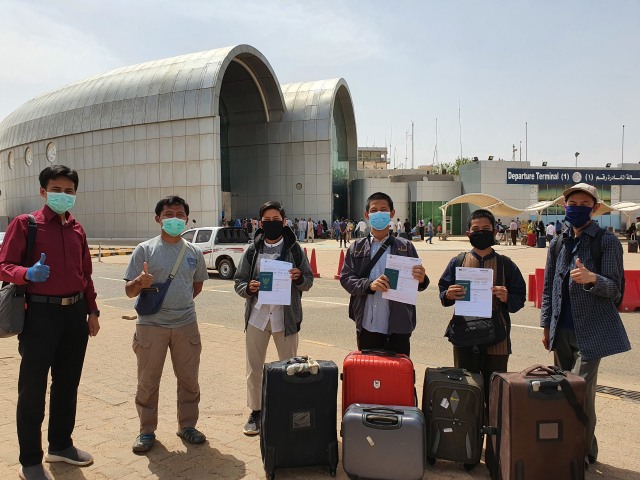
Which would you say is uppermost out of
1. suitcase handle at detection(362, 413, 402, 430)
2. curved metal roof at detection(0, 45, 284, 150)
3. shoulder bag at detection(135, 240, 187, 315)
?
curved metal roof at detection(0, 45, 284, 150)

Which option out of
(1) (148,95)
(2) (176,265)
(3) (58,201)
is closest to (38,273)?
(3) (58,201)

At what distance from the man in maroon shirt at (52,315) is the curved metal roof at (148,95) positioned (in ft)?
112

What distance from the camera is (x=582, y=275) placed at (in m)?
3.78

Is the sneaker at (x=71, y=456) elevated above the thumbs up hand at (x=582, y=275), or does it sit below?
below

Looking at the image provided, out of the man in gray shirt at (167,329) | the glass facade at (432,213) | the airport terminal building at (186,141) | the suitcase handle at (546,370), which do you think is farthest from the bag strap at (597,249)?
the glass facade at (432,213)

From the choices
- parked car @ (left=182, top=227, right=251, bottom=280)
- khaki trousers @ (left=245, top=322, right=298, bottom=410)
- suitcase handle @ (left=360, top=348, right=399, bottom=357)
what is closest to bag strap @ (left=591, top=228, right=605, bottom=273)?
suitcase handle @ (left=360, top=348, right=399, bottom=357)

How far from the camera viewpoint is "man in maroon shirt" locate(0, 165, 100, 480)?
3.79 meters

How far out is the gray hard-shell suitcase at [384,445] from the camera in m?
3.59

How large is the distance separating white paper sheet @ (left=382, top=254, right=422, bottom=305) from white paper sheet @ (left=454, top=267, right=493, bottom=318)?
37cm

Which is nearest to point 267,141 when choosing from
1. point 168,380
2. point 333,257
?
point 333,257

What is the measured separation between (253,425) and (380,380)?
139 centimetres

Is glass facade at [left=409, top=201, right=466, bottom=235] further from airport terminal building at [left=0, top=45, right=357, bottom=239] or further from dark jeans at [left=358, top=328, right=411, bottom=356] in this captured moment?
dark jeans at [left=358, top=328, right=411, bottom=356]

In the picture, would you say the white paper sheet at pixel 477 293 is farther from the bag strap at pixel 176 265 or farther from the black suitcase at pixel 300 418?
the bag strap at pixel 176 265

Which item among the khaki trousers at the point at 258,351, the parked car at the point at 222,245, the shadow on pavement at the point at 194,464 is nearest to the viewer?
the shadow on pavement at the point at 194,464
